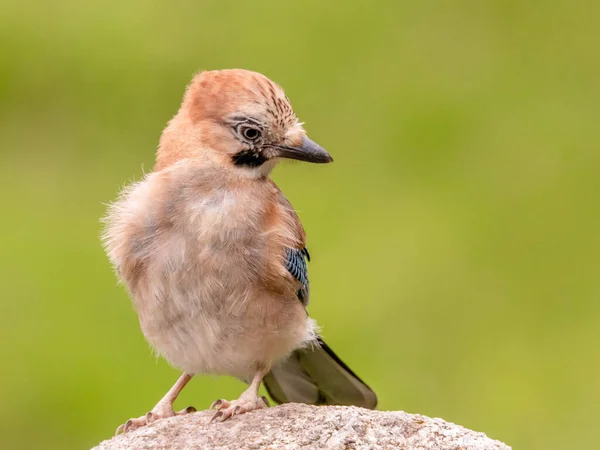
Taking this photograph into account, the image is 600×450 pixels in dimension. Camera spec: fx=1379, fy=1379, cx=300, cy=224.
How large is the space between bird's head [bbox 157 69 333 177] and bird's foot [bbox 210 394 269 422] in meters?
1.07

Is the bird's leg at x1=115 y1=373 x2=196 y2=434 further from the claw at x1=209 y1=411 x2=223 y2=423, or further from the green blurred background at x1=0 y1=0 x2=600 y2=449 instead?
the green blurred background at x1=0 y1=0 x2=600 y2=449

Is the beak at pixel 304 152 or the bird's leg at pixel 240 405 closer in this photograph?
the bird's leg at pixel 240 405

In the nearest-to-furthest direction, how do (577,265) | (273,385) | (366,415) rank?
1. (366,415)
2. (273,385)
3. (577,265)

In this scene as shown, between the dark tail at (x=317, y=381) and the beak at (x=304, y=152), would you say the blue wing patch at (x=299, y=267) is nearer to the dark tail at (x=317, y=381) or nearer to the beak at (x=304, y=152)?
the dark tail at (x=317, y=381)

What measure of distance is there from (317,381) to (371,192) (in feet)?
15.7

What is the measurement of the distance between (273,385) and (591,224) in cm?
544

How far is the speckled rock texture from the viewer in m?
5.72

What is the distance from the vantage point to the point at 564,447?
9734 millimetres

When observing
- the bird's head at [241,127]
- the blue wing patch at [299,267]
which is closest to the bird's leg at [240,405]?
the blue wing patch at [299,267]

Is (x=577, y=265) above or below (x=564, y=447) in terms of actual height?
above

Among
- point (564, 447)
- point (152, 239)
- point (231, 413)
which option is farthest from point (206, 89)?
point (564, 447)

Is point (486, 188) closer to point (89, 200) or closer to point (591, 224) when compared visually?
point (591, 224)

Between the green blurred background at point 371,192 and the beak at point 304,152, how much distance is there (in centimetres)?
246

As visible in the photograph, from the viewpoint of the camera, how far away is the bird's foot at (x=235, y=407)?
6.08m
